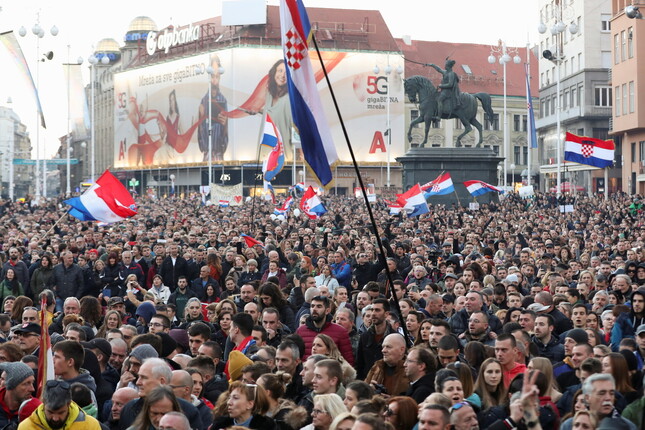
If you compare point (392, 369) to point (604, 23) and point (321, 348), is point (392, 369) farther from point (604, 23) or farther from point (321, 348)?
point (604, 23)

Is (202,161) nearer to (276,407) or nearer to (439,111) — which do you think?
(439,111)

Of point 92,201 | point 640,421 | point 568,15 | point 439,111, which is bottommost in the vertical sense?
point 640,421

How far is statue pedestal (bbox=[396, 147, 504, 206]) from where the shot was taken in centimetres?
4634

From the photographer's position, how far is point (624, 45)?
59.2 m

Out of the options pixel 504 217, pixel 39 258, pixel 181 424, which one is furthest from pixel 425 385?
pixel 504 217

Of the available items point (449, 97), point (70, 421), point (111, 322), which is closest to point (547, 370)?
point (70, 421)

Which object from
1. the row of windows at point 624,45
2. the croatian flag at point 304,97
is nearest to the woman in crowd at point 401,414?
the croatian flag at point 304,97

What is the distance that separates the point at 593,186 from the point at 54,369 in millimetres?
67445

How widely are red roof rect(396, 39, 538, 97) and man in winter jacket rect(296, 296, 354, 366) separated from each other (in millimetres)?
89889

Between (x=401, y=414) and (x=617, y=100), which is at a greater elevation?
(x=617, y=100)

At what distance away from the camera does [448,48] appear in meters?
106

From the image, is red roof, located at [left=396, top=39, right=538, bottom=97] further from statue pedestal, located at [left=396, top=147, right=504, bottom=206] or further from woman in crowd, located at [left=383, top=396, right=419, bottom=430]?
woman in crowd, located at [left=383, top=396, right=419, bottom=430]

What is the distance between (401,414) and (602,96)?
69463 mm

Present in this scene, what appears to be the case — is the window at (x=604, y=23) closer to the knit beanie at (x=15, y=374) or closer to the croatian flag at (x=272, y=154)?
the croatian flag at (x=272, y=154)
